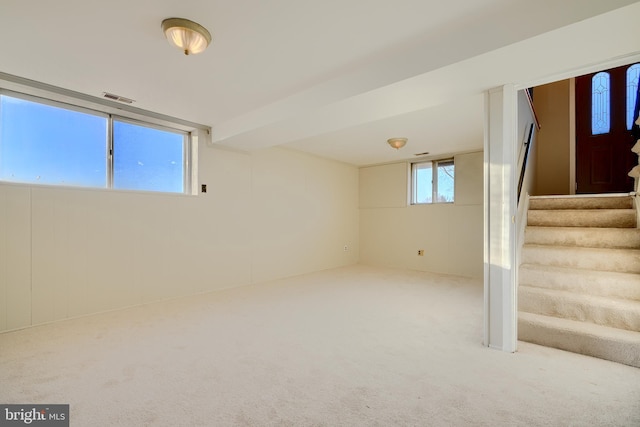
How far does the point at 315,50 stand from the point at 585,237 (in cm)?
319

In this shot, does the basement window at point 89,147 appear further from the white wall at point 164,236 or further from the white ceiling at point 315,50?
the white ceiling at point 315,50

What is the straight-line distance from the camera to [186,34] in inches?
77.5

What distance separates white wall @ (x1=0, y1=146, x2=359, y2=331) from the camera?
2867mm

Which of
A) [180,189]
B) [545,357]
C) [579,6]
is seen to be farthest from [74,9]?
[545,357]

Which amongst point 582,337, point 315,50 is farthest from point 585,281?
point 315,50

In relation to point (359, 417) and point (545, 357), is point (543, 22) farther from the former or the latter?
point (359, 417)

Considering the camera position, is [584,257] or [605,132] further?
[605,132]

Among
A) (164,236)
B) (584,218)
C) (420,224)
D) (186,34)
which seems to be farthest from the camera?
(420,224)

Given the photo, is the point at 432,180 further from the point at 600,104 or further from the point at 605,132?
the point at 600,104

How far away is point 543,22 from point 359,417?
2429mm

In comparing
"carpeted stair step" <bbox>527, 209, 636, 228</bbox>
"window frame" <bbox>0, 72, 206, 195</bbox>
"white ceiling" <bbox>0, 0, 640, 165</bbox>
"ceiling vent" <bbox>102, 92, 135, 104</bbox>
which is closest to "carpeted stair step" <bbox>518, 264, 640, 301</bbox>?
"carpeted stair step" <bbox>527, 209, 636, 228</bbox>

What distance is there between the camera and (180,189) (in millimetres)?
4109

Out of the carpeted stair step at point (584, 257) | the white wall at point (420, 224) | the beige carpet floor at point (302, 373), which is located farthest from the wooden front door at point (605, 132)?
the beige carpet floor at point (302, 373)

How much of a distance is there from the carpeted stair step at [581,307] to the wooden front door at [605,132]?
363 cm
